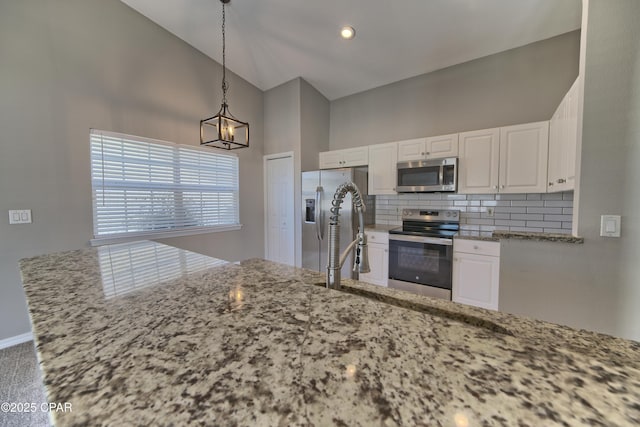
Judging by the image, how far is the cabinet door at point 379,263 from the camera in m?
2.99

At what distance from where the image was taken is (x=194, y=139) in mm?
3316

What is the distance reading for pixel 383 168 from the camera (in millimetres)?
3277

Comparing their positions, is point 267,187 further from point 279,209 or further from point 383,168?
point 383,168

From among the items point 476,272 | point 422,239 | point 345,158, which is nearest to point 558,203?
point 476,272

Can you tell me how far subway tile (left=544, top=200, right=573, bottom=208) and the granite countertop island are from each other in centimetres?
260

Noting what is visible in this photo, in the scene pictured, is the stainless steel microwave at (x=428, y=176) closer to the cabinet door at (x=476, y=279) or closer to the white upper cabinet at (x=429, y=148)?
the white upper cabinet at (x=429, y=148)

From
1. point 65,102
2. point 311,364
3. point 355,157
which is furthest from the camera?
point 355,157

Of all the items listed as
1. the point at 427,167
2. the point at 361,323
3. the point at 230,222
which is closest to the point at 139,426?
the point at 361,323

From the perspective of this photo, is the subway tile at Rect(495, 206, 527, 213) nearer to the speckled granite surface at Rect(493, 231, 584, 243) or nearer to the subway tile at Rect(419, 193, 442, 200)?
the subway tile at Rect(419, 193, 442, 200)

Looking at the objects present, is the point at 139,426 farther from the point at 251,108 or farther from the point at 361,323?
the point at 251,108

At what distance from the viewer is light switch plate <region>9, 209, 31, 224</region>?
7.04 feet

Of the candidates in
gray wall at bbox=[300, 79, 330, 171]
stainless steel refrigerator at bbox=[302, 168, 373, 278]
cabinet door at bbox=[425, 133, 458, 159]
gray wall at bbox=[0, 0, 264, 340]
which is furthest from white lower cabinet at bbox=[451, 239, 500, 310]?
gray wall at bbox=[0, 0, 264, 340]

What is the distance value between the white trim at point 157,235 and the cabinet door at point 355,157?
1932 mm

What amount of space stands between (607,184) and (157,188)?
4.06 meters
